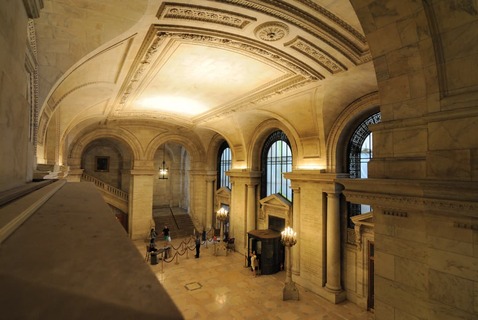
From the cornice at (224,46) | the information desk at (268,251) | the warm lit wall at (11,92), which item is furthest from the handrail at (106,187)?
the warm lit wall at (11,92)

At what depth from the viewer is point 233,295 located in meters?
9.77

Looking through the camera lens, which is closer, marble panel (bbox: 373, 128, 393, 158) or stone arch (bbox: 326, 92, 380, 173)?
marble panel (bbox: 373, 128, 393, 158)

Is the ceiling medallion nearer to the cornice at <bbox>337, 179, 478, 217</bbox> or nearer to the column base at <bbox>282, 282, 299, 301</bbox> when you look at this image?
the cornice at <bbox>337, 179, 478, 217</bbox>

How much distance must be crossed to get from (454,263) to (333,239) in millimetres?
7260

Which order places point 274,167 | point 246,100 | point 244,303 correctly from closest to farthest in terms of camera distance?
1. point 244,303
2. point 246,100
3. point 274,167

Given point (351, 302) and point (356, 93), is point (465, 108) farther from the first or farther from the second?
point (351, 302)

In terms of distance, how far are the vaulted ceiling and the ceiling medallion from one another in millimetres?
20

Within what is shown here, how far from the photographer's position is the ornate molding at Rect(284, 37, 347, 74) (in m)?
6.03

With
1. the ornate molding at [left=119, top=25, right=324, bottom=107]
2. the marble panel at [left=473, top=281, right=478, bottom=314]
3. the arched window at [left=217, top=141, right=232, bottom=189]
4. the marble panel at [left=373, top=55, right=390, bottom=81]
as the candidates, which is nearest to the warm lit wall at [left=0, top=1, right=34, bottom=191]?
the ornate molding at [left=119, top=25, right=324, bottom=107]

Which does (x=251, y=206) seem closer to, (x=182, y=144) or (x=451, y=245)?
(x=182, y=144)

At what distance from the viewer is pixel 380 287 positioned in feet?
11.1

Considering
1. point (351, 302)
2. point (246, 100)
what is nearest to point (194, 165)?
point (246, 100)

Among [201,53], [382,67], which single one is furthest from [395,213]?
[201,53]

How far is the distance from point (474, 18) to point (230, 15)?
3795 mm
